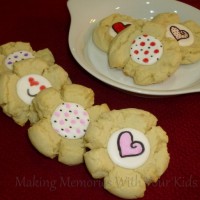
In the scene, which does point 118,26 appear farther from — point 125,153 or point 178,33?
point 125,153

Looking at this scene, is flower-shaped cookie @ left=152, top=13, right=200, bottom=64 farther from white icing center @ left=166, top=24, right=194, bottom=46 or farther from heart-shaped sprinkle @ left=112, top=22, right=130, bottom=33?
heart-shaped sprinkle @ left=112, top=22, right=130, bottom=33

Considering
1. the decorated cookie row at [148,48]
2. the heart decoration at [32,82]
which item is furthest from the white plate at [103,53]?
the heart decoration at [32,82]

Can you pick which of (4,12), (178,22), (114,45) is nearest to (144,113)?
(114,45)

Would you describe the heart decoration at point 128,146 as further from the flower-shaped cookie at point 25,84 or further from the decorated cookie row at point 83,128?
the flower-shaped cookie at point 25,84

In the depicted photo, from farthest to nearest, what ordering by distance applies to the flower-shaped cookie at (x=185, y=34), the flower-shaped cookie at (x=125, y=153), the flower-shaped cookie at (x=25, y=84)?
the flower-shaped cookie at (x=185, y=34), the flower-shaped cookie at (x=25, y=84), the flower-shaped cookie at (x=125, y=153)

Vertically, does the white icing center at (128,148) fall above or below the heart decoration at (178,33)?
below

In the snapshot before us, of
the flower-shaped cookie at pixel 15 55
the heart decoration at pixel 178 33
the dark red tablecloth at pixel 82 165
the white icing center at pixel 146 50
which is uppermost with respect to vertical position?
the heart decoration at pixel 178 33

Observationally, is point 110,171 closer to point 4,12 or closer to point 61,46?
point 61,46

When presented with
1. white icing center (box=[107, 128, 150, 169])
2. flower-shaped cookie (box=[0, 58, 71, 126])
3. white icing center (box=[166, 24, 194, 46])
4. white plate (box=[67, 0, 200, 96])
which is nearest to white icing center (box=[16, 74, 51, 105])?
flower-shaped cookie (box=[0, 58, 71, 126])
